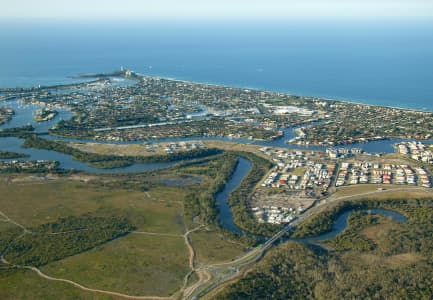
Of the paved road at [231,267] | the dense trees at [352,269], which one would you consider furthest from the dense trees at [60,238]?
the dense trees at [352,269]

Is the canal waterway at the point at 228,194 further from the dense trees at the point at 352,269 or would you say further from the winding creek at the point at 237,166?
the dense trees at the point at 352,269

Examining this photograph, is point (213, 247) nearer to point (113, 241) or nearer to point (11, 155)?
point (113, 241)

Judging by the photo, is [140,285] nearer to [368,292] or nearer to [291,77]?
[368,292]

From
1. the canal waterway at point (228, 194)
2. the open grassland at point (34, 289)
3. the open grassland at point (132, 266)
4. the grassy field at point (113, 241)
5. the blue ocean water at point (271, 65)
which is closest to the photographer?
the open grassland at point (34, 289)

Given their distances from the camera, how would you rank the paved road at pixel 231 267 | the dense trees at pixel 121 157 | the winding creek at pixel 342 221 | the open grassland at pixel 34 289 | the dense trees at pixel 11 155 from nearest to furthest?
the paved road at pixel 231 267 < the open grassland at pixel 34 289 < the winding creek at pixel 342 221 < the dense trees at pixel 121 157 < the dense trees at pixel 11 155

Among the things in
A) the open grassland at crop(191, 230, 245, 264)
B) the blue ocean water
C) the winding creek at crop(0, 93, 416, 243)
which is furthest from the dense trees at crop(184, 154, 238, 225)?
the blue ocean water

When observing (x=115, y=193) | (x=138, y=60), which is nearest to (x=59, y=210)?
(x=115, y=193)

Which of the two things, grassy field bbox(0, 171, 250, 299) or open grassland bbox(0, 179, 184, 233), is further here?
open grassland bbox(0, 179, 184, 233)

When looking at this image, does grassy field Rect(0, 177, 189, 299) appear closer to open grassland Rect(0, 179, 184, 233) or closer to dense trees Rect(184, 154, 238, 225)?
open grassland Rect(0, 179, 184, 233)
